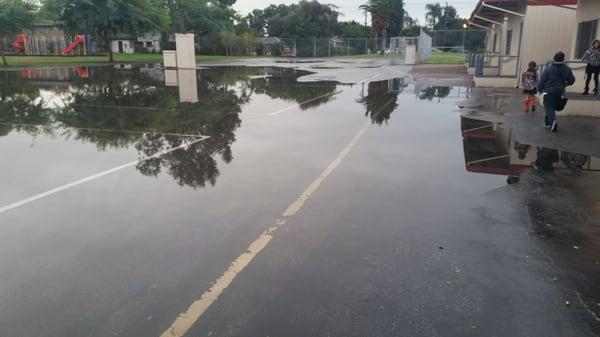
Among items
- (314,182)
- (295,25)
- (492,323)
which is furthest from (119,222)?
(295,25)

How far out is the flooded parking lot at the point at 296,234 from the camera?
3.73 meters

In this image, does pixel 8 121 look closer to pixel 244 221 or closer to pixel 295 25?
pixel 244 221

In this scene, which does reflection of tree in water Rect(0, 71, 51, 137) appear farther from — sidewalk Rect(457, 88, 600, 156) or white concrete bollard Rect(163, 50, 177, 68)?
white concrete bollard Rect(163, 50, 177, 68)

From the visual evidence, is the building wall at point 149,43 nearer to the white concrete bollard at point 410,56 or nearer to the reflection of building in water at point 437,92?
the white concrete bollard at point 410,56

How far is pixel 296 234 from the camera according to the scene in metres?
5.26

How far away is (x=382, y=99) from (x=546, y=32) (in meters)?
8.18

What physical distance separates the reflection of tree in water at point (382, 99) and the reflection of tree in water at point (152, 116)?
190 centimetres

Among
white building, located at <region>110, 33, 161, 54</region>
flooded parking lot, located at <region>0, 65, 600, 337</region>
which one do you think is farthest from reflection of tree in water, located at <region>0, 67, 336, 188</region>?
white building, located at <region>110, 33, 161, 54</region>

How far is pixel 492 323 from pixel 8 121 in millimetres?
13274

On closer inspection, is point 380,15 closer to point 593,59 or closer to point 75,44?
point 75,44

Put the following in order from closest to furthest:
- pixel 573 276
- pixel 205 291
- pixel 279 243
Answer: pixel 205 291 < pixel 573 276 < pixel 279 243

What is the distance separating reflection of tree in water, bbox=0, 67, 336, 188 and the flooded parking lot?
111 millimetres

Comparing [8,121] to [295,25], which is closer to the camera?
[8,121]

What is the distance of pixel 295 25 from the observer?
81562mm
